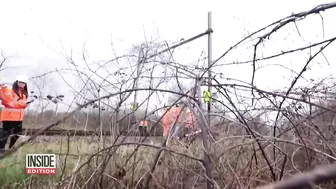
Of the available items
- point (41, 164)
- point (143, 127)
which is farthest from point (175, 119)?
point (41, 164)

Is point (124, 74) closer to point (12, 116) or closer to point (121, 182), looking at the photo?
point (121, 182)

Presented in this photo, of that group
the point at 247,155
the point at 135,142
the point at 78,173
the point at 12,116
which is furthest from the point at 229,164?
the point at 12,116

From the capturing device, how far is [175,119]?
2.85 metres

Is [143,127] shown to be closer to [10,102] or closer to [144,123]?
[144,123]

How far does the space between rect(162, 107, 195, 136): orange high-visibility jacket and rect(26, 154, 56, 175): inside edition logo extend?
1.24m

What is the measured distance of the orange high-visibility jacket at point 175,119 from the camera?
2842 millimetres

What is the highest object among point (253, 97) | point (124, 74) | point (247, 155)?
point (124, 74)

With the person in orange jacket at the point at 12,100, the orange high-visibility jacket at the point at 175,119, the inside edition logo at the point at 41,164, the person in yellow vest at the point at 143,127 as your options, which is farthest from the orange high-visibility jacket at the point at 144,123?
the person in orange jacket at the point at 12,100

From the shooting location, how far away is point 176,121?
2.85 meters

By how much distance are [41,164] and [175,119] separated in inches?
69.4

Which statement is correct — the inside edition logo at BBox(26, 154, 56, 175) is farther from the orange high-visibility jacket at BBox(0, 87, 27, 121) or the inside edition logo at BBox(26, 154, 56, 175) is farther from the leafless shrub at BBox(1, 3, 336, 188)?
the orange high-visibility jacket at BBox(0, 87, 27, 121)

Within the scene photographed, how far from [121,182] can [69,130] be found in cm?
72

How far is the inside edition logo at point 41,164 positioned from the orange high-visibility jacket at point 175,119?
1244 millimetres

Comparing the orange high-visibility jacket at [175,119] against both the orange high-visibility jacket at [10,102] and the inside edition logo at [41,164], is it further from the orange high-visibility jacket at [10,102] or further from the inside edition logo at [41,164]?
the orange high-visibility jacket at [10,102]
